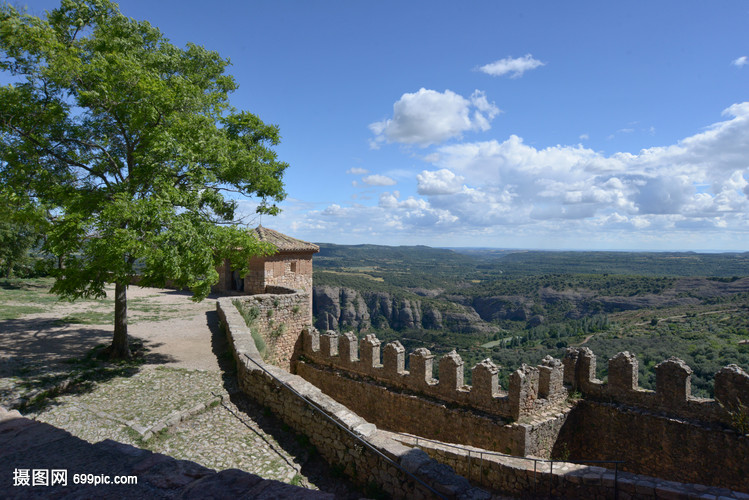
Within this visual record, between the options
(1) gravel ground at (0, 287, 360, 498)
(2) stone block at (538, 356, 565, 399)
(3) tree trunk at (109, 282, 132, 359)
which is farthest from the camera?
(2) stone block at (538, 356, 565, 399)

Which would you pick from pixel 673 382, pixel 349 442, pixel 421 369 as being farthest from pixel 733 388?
pixel 349 442

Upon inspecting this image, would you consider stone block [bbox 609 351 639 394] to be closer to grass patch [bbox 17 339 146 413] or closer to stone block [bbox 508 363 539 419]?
stone block [bbox 508 363 539 419]

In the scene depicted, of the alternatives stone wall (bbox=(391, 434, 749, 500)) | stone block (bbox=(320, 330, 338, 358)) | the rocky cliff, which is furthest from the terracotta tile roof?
the rocky cliff

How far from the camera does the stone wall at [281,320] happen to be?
11.5 meters

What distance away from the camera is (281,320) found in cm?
1196

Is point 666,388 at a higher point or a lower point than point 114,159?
lower

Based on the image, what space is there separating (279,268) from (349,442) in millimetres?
9995

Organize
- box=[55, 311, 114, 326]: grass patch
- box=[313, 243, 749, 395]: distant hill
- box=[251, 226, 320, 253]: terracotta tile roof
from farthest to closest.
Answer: box=[313, 243, 749, 395]: distant hill → box=[251, 226, 320, 253]: terracotta tile roof → box=[55, 311, 114, 326]: grass patch

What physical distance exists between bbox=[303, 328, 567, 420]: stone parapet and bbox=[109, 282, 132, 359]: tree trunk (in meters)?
5.19

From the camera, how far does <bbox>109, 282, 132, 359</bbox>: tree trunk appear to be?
8344 mm

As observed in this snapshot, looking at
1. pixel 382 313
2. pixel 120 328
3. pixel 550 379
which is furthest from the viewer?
pixel 382 313

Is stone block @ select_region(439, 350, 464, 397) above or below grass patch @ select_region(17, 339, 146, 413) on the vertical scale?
below

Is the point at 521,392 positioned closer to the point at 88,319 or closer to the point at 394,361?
the point at 394,361

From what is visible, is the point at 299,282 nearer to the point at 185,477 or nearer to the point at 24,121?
the point at 24,121
